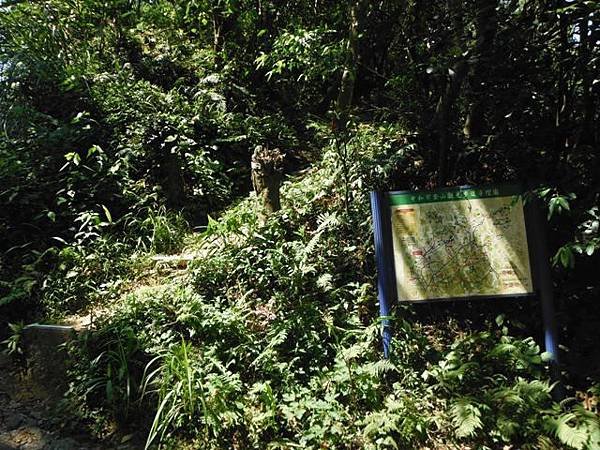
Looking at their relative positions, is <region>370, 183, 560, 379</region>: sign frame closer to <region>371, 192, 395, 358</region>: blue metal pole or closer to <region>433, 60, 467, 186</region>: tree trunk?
<region>371, 192, 395, 358</region>: blue metal pole

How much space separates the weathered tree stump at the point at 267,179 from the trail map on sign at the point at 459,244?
6.74ft

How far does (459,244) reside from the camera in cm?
362

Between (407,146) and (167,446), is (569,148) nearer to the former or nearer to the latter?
(407,146)

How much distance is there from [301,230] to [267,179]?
33.5 inches

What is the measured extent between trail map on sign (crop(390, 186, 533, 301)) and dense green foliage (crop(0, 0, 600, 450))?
32 cm

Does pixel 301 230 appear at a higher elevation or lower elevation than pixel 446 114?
lower

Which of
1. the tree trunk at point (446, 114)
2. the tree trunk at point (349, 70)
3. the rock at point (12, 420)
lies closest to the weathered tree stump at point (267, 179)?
the tree trunk at point (349, 70)

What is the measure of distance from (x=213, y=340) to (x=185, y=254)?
194cm

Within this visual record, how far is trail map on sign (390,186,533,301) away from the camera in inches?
139

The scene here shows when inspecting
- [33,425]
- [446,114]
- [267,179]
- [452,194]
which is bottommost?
[33,425]

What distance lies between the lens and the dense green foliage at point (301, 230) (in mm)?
3342

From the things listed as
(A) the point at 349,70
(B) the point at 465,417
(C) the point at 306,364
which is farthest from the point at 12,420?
(A) the point at 349,70

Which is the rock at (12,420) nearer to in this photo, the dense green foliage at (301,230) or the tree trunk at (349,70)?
the dense green foliage at (301,230)

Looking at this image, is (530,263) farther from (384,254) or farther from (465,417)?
(465,417)
